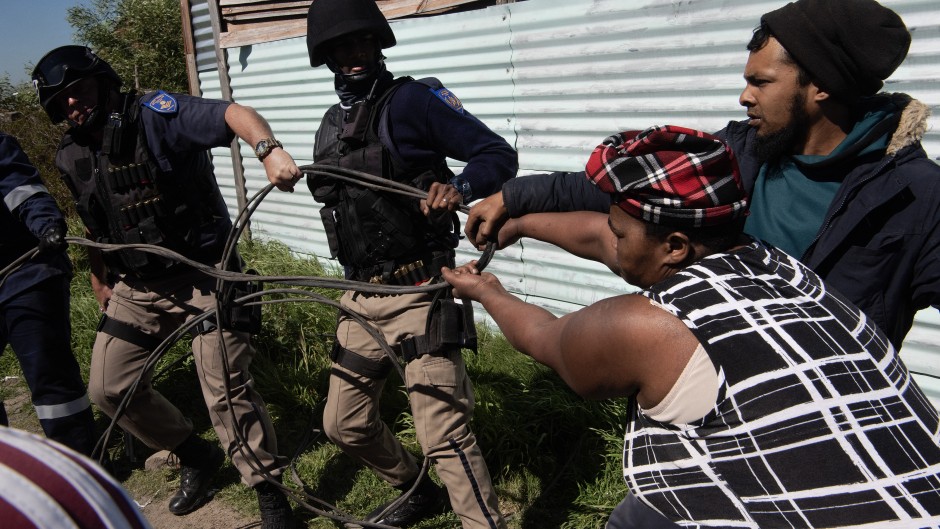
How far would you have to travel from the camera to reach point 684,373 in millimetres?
1448

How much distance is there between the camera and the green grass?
11.2ft

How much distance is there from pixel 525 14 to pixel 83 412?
10.4ft

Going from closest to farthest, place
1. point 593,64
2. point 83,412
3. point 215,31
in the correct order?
point 83,412 < point 593,64 < point 215,31

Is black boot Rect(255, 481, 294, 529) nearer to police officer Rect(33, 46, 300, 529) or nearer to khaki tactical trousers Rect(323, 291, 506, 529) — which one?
police officer Rect(33, 46, 300, 529)

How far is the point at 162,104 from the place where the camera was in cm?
330

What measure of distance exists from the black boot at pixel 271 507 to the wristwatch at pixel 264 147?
1.47 meters

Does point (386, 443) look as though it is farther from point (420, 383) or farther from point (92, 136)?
point (92, 136)

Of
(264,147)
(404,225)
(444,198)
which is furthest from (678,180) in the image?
(264,147)

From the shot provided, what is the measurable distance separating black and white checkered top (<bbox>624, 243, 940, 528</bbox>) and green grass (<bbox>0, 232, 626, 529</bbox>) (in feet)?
6.16

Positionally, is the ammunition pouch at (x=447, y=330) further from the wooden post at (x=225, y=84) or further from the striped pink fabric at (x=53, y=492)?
the wooden post at (x=225, y=84)

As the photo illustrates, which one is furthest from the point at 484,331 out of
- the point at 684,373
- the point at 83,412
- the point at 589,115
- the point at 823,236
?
the point at 684,373

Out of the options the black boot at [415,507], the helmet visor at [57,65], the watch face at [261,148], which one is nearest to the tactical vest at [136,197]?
the helmet visor at [57,65]

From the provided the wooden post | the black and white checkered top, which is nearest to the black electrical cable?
the black and white checkered top

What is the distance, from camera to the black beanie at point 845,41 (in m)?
1.84
